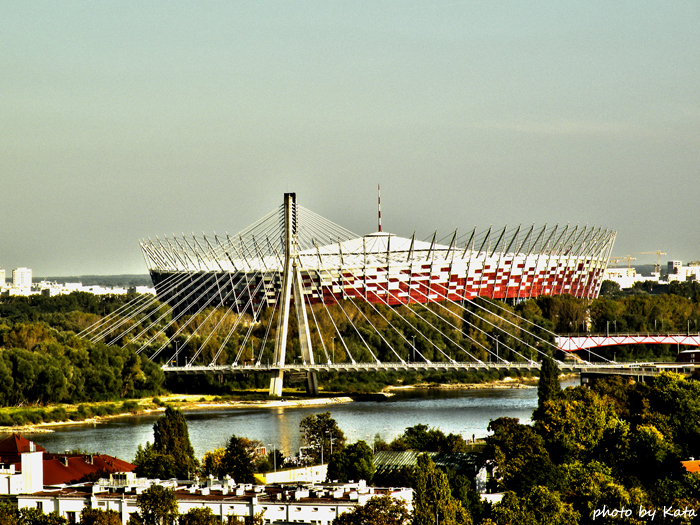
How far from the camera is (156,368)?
108ft

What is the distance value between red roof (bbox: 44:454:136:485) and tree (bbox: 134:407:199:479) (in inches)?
13.2

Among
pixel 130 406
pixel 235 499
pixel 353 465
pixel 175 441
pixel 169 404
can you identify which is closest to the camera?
pixel 235 499

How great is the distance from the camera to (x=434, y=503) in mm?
13172

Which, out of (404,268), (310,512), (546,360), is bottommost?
(310,512)

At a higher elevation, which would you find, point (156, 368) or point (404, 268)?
point (404, 268)

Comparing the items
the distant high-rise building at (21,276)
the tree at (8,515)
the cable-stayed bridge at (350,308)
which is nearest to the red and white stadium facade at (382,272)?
the cable-stayed bridge at (350,308)

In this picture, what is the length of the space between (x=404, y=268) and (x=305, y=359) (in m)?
14.2

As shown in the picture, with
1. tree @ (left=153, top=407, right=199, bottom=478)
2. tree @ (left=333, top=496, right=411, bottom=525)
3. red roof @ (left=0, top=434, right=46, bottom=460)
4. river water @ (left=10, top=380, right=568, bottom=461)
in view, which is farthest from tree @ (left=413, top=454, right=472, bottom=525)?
river water @ (left=10, top=380, right=568, bottom=461)

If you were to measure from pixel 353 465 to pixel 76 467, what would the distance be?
137 inches

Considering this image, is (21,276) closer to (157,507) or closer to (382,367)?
(382,367)

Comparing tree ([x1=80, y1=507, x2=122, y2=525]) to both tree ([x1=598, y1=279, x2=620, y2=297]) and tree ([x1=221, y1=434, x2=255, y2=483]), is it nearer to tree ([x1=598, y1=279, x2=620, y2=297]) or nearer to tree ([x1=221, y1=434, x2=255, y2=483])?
tree ([x1=221, y1=434, x2=255, y2=483])

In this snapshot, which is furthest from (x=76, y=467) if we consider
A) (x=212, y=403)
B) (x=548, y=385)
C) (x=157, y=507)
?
(x=212, y=403)

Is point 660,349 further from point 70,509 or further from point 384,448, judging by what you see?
point 70,509

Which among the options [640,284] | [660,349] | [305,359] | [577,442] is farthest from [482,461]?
[640,284]
